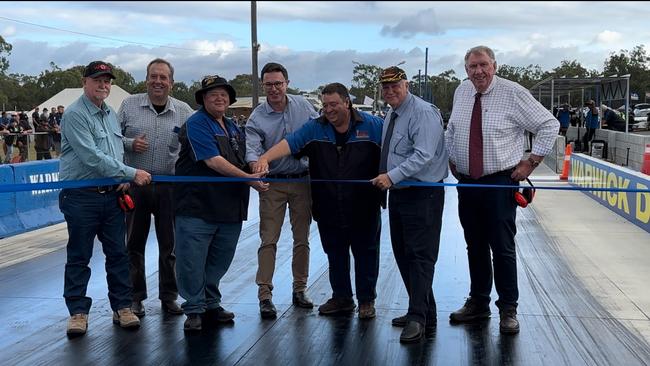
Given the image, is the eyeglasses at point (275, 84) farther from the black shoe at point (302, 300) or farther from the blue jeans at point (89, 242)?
the black shoe at point (302, 300)

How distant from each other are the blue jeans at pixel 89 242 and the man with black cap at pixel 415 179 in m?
2.03

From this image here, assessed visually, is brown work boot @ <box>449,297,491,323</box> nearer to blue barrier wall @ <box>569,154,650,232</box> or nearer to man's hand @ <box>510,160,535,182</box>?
man's hand @ <box>510,160,535,182</box>

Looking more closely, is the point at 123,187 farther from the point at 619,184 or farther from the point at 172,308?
the point at 619,184

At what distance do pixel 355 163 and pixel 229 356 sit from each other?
1754 millimetres

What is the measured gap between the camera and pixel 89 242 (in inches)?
211

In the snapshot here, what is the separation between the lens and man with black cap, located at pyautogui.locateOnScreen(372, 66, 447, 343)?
17.0 feet

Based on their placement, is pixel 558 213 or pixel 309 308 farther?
pixel 558 213

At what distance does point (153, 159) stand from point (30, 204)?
5.93 m

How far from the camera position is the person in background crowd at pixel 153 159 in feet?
19.2

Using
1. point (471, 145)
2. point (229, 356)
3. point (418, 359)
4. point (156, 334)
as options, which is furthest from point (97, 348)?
point (471, 145)

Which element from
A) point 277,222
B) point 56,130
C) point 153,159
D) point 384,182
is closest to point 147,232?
point 153,159

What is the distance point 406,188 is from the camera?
525 cm

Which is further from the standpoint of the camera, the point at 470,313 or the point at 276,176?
the point at 276,176

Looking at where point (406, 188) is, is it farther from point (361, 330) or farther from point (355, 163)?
point (361, 330)
